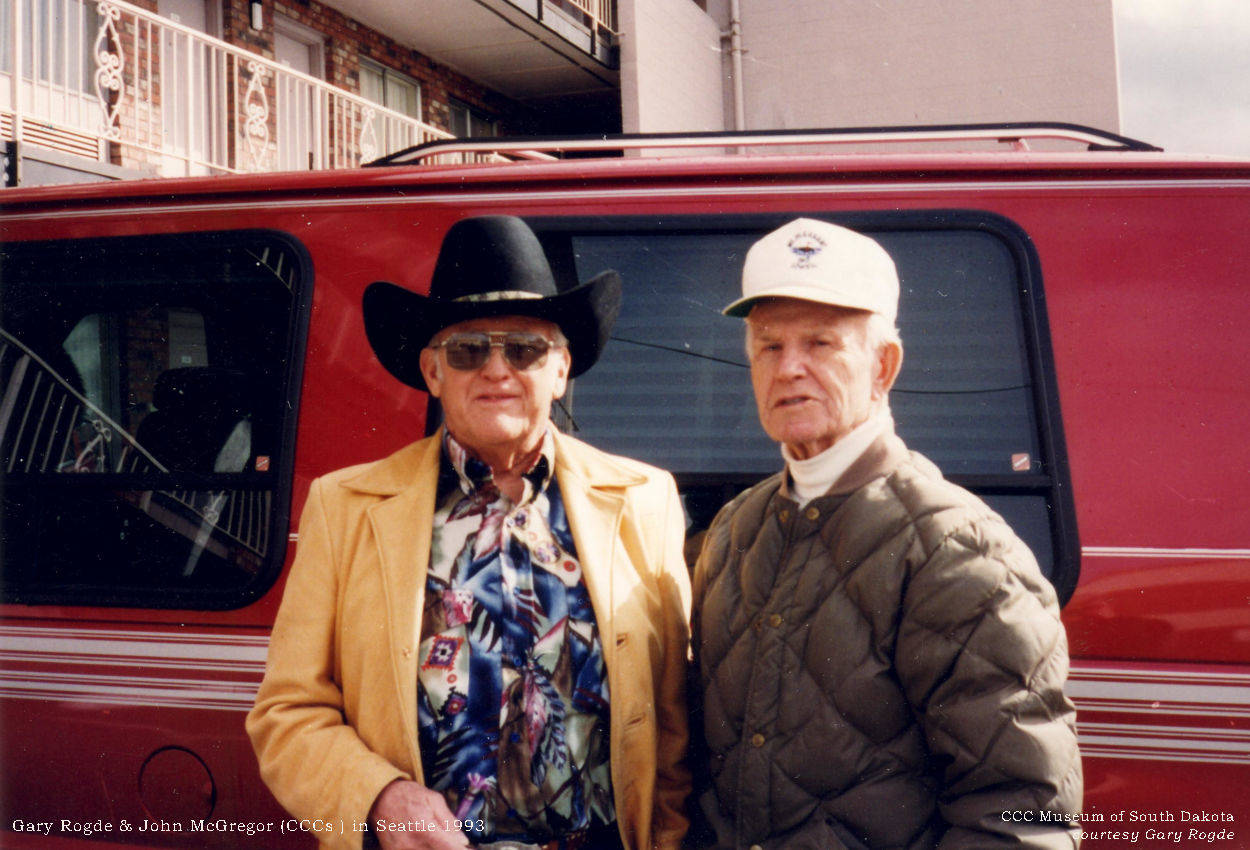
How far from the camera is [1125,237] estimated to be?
2.04m

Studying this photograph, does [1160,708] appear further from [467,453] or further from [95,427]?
[95,427]

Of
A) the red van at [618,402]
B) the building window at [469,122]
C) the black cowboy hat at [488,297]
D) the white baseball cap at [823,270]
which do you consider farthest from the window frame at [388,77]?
the white baseball cap at [823,270]

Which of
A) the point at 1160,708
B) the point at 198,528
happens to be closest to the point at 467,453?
the point at 198,528

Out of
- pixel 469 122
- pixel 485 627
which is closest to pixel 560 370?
pixel 485 627

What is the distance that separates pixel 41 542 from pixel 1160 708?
8.51 feet

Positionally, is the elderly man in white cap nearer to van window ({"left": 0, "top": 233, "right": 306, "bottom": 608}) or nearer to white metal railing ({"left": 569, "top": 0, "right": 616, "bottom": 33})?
van window ({"left": 0, "top": 233, "right": 306, "bottom": 608})

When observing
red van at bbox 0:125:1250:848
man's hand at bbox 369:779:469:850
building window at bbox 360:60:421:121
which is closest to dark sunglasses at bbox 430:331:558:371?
red van at bbox 0:125:1250:848

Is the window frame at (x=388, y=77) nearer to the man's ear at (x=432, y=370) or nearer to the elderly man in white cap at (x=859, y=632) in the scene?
the man's ear at (x=432, y=370)

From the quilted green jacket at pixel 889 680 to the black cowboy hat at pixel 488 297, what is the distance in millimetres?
563

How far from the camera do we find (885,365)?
1.54 metres

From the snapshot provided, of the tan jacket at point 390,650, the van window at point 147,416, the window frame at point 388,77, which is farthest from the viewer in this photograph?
the window frame at point 388,77

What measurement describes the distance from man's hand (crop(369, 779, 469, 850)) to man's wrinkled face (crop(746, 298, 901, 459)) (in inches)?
33.4

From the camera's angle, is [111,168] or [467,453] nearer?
[467,453]

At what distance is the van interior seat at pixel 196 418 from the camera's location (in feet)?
7.47
